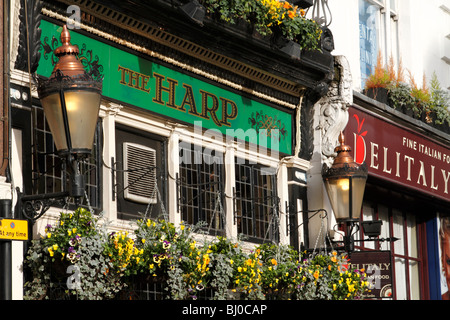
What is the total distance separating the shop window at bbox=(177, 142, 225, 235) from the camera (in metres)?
12.4

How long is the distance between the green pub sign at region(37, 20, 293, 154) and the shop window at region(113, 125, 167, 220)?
387 mm

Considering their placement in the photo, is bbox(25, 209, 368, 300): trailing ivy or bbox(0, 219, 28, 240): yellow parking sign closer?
bbox(0, 219, 28, 240): yellow parking sign

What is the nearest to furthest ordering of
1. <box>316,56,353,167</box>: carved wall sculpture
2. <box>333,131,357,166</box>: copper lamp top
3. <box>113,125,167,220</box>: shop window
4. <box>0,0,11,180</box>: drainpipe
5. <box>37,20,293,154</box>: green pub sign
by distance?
<box>0,0,11,180</box>: drainpipe
<box>37,20,293,154</box>: green pub sign
<box>113,125,167,220</box>: shop window
<box>333,131,357,166</box>: copper lamp top
<box>316,56,353,167</box>: carved wall sculpture

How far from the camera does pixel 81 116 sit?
848 cm

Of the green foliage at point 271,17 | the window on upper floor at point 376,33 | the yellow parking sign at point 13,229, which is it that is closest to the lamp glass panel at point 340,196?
the green foliage at point 271,17

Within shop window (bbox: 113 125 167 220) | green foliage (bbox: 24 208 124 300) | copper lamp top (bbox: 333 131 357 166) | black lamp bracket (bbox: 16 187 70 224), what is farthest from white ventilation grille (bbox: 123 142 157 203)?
copper lamp top (bbox: 333 131 357 166)

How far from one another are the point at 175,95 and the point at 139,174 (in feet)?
3.82

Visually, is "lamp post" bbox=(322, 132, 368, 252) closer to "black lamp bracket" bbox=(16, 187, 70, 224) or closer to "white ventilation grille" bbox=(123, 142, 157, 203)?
"white ventilation grille" bbox=(123, 142, 157, 203)

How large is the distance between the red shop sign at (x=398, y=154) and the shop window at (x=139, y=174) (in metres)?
4.25

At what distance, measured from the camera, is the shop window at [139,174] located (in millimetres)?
11359

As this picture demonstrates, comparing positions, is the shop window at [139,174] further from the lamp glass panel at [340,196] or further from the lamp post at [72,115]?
the lamp glass panel at [340,196]

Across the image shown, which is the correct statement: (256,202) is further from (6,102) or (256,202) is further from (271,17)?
(6,102)
